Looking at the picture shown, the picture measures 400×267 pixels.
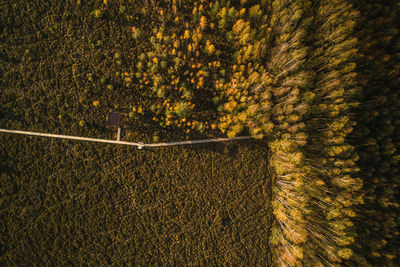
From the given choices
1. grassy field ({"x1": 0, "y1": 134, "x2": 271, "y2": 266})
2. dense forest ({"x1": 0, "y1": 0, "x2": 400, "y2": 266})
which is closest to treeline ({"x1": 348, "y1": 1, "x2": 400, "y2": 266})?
dense forest ({"x1": 0, "y1": 0, "x2": 400, "y2": 266})

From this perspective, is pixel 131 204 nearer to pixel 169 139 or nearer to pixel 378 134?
pixel 169 139

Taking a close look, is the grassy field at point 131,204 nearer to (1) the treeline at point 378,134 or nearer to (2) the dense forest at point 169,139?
(2) the dense forest at point 169,139

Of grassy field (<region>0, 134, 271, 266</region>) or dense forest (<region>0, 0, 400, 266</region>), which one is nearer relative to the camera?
dense forest (<region>0, 0, 400, 266</region>)

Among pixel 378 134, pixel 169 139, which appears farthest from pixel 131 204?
pixel 378 134

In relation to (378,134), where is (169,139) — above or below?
below

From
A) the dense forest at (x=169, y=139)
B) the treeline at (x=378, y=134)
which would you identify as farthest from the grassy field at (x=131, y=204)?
the treeline at (x=378, y=134)

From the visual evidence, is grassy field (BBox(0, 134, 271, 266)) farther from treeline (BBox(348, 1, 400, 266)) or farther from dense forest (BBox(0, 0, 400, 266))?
treeline (BBox(348, 1, 400, 266))
